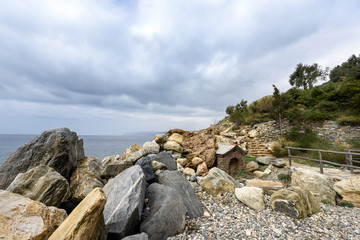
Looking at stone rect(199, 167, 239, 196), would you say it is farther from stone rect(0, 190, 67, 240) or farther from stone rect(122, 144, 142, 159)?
stone rect(122, 144, 142, 159)

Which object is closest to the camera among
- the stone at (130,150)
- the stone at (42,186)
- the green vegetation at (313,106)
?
the stone at (42,186)

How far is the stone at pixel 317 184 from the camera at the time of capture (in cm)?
657

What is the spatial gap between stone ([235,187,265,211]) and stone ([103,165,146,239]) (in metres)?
3.93

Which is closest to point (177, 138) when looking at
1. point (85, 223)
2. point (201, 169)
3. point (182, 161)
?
point (182, 161)

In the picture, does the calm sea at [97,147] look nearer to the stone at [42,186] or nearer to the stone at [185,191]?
the stone at [42,186]

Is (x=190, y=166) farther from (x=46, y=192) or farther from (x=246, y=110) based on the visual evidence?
(x=246, y=110)

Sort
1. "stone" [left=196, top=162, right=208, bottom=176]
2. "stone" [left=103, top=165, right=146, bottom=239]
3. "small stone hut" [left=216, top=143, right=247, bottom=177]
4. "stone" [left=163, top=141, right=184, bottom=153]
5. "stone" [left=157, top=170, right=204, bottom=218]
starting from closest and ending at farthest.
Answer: "stone" [left=103, top=165, right=146, bottom=239], "stone" [left=157, top=170, right=204, bottom=218], "stone" [left=196, top=162, right=208, bottom=176], "small stone hut" [left=216, top=143, right=247, bottom=177], "stone" [left=163, top=141, right=184, bottom=153]

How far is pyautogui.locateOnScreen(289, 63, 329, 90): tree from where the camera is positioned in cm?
3819

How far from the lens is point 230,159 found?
9.70m

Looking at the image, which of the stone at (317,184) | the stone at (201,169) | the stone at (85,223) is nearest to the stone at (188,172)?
the stone at (201,169)

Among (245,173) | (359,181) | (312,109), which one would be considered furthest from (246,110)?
(359,181)

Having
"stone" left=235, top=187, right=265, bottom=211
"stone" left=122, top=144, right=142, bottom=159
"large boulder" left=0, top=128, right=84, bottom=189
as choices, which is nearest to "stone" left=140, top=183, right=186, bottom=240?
"stone" left=235, top=187, right=265, bottom=211

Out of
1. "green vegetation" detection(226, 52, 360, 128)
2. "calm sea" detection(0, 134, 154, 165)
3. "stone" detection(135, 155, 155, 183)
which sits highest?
"green vegetation" detection(226, 52, 360, 128)

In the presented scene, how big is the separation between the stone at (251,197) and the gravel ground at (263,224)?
0.56 ft
